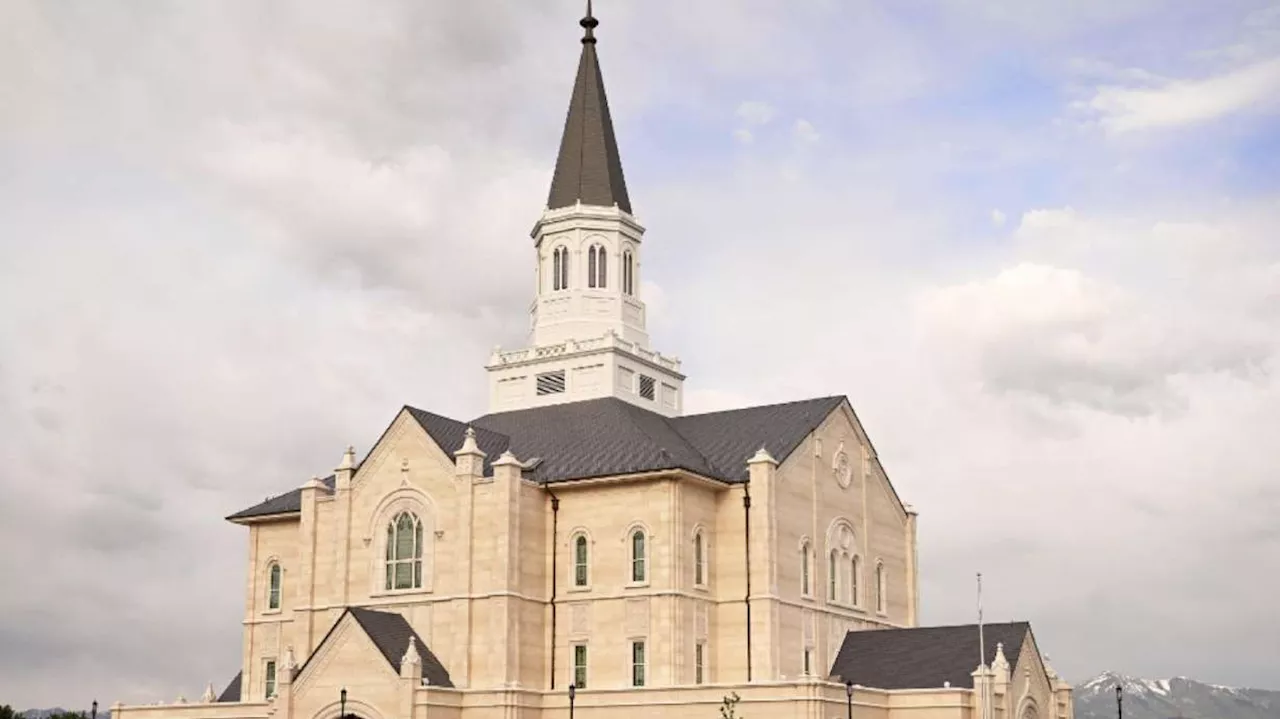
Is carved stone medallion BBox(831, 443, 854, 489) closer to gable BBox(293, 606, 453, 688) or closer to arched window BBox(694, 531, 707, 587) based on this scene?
arched window BBox(694, 531, 707, 587)

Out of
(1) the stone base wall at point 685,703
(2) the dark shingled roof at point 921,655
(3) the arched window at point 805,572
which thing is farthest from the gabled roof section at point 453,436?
(2) the dark shingled roof at point 921,655

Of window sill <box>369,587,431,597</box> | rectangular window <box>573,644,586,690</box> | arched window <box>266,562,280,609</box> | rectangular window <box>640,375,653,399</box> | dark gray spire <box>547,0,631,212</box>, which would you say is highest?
dark gray spire <box>547,0,631,212</box>

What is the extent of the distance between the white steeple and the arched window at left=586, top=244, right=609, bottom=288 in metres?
0.05

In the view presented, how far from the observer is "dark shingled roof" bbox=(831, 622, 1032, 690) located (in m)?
65.4

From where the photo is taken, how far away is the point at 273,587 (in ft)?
248

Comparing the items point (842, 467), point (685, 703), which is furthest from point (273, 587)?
point (842, 467)

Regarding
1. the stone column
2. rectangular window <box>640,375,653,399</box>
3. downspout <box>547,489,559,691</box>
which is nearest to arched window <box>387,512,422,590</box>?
the stone column

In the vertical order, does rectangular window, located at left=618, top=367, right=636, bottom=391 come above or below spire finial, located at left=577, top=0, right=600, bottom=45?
below

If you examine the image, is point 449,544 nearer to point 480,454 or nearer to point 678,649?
point 480,454

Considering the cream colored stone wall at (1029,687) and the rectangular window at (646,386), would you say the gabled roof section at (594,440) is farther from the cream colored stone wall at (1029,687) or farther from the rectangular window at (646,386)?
the cream colored stone wall at (1029,687)

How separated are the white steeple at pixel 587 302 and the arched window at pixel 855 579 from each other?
11.4 meters

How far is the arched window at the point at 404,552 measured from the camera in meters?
69.1

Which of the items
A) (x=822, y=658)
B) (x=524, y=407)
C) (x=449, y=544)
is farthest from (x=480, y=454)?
(x=822, y=658)

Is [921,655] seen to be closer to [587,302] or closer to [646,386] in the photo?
[646,386]
